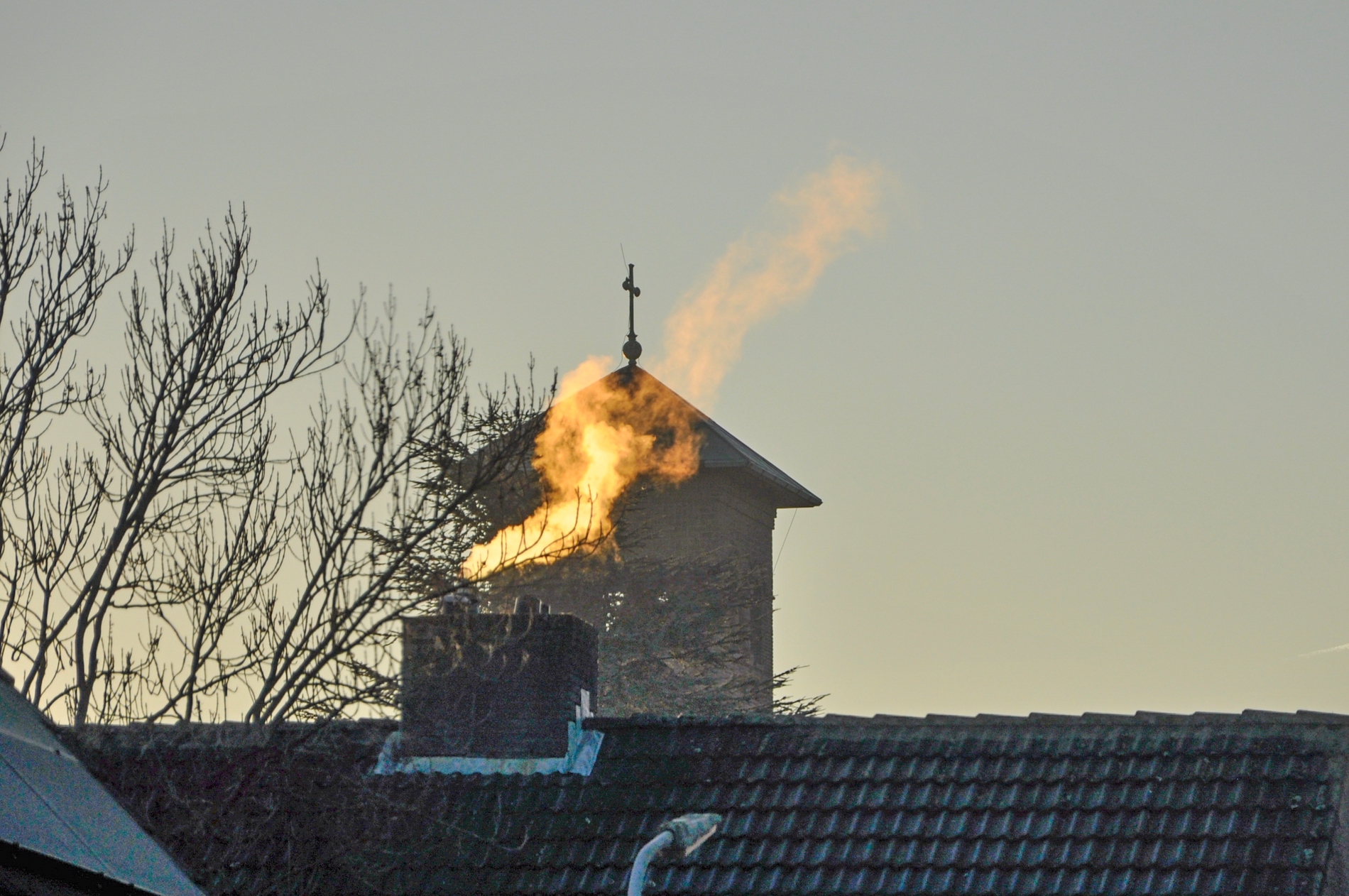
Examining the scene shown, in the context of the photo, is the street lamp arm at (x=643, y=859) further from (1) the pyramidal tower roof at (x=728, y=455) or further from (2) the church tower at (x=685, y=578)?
(1) the pyramidal tower roof at (x=728, y=455)

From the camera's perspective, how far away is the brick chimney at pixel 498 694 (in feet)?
51.8

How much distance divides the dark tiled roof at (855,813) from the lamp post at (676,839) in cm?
320

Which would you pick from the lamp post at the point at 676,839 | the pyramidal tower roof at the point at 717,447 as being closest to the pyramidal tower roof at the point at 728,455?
the pyramidal tower roof at the point at 717,447

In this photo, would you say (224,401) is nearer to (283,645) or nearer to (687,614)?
(283,645)

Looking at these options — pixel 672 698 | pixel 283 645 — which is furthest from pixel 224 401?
pixel 672 698

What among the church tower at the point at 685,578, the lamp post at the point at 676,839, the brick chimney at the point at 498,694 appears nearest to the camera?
the lamp post at the point at 676,839

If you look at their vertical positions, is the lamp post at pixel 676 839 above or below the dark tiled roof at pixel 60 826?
above

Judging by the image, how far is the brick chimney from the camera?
51.8 feet

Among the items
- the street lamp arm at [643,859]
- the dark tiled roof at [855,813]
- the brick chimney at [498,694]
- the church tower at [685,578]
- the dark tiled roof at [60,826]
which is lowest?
the dark tiled roof at [60,826]

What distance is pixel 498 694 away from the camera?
15.9 meters

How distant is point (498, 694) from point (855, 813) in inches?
126

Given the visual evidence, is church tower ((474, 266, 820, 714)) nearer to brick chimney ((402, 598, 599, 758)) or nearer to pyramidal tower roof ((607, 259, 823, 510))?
pyramidal tower roof ((607, 259, 823, 510))

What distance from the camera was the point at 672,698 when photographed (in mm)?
39375

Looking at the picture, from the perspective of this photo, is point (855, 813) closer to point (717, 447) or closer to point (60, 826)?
point (60, 826)
